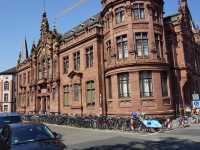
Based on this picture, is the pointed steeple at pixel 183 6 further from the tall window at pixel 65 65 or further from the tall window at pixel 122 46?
the tall window at pixel 65 65

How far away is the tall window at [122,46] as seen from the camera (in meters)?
27.0

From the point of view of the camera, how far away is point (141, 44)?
26.5m

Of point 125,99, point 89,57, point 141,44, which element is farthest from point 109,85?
point 141,44

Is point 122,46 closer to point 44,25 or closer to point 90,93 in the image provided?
point 90,93

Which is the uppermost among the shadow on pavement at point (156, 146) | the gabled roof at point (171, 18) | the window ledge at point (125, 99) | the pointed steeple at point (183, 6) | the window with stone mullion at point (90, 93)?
the pointed steeple at point (183, 6)

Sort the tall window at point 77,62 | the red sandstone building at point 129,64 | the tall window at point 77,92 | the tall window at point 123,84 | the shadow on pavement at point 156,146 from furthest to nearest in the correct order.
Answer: the tall window at point 77,62
the tall window at point 77,92
the tall window at point 123,84
the red sandstone building at point 129,64
the shadow on pavement at point 156,146

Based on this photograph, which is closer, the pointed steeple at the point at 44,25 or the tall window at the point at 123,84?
the tall window at the point at 123,84

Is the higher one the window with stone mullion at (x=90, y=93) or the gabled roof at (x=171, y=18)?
the gabled roof at (x=171, y=18)

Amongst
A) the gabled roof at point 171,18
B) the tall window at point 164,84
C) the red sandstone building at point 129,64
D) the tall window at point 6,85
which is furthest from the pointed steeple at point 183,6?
the tall window at point 6,85

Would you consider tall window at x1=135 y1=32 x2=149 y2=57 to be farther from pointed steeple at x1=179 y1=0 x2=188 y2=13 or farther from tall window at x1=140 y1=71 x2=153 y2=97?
pointed steeple at x1=179 y1=0 x2=188 y2=13

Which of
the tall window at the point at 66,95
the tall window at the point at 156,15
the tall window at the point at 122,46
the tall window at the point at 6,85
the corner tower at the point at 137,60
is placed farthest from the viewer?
the tall window at the point at 6,85

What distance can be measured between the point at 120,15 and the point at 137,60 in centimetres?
559

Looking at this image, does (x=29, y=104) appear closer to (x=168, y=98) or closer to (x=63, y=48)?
(x=63, y=48)

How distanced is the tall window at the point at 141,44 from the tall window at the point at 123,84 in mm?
2677
